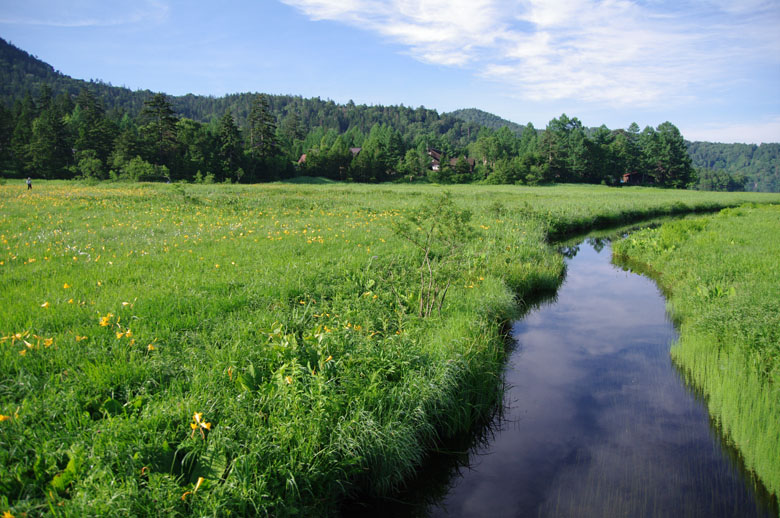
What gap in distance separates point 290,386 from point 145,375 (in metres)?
1.57

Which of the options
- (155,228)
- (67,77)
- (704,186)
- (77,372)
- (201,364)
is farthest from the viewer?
(67,77)

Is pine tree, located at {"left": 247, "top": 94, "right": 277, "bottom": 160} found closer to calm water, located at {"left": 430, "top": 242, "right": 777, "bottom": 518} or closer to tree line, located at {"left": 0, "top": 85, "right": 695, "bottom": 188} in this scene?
tree line, located at {"left": 0, "top": 85, "right": 695, "bottom": 188}

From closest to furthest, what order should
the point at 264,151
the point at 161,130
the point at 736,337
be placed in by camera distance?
1. the point at 736,337
2. the point at 161,130
3. the point at 264,151

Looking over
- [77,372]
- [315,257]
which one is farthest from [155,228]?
[77,372]

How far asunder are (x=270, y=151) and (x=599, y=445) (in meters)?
67.1

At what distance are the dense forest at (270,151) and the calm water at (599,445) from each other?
42748 mm

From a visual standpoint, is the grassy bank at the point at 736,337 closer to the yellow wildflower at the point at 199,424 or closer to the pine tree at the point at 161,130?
the yellow wildflower at the point at 199,424

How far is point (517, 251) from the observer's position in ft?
45.5

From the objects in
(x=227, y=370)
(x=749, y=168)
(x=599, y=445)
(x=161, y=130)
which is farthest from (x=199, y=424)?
(x=749, y=168)

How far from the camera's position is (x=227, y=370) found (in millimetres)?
4730

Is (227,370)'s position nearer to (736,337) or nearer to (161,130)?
(736,337)

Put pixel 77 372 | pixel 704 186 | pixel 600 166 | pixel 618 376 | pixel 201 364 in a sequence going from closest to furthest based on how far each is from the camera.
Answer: pixel 77 372 → pixel 201 364 → pixel 618 376 → pixel 600 166 → pixel 704 186

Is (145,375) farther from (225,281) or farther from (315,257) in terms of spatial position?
(315,257)

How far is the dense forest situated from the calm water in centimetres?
Answer: 4275
